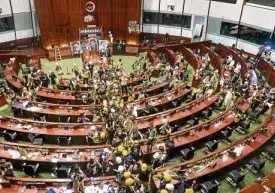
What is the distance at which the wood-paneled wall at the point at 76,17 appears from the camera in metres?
27.2

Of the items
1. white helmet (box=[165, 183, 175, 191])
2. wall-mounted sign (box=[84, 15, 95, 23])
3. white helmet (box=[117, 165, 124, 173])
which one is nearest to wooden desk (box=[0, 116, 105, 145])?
white helmet (box=[117, 165, 124, 173])

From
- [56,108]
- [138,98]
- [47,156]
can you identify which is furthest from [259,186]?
[56,108]

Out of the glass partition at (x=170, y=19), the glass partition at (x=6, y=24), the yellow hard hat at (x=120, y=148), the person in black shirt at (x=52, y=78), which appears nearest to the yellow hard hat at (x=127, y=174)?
the yellow hard hat at (x=120, y=148)

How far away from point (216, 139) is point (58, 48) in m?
18.5

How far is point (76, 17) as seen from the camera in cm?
2844

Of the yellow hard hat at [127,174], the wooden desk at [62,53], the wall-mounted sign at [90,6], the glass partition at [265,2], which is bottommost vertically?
the yellow hard hat at [127,174]

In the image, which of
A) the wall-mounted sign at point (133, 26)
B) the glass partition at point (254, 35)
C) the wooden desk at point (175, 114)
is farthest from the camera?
the wall-mounted sign at point (133, 26)

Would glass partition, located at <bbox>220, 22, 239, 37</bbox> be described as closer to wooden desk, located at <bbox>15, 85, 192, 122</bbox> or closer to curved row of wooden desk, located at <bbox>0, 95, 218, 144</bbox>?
wooden desk, located at <bbox>15, 85, 192, 122</bbox>

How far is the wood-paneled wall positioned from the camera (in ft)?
89.1

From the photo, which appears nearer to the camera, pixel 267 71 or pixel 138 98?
pixel 138 98

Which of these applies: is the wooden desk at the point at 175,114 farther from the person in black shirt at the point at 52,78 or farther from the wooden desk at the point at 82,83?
the person in black shirt at the point at 52,78

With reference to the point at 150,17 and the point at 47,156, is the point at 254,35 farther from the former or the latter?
the point at 47,156

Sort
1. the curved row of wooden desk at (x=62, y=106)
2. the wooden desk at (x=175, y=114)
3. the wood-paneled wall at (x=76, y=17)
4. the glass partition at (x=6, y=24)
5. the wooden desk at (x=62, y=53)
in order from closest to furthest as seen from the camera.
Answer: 1. the wooden desk at (x=175, y=114)
2. the curved row of wooden desk at (x=62, y=106)
3. the glass partition at (x=6, y=24)
4. the wood-paneled wall at (x=76, y=17)
5. the wooden desk at (x=62, y=53)

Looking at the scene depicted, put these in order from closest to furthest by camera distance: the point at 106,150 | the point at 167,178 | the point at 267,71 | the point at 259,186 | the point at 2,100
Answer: the point at 167,178 → the point at 259,186 → the point at 106,150 → the point at 2,100 → the point at 267,71
